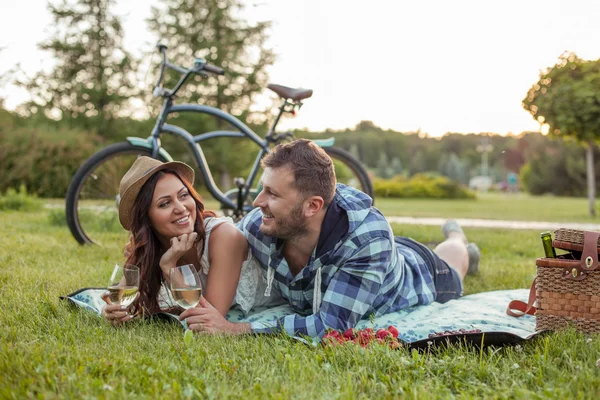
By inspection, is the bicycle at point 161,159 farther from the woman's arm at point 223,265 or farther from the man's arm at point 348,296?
the man's arm at point 348,296

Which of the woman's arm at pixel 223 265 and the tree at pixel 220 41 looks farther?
the tree at pixel 220 41

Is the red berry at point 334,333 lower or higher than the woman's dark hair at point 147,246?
lower

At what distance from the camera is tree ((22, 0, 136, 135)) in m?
18.8

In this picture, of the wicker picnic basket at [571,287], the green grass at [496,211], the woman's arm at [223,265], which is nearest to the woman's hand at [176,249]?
the woman's arm at [223,265]

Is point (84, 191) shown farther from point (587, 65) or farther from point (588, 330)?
point (587, 65)

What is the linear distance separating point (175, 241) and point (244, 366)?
0.86 metres

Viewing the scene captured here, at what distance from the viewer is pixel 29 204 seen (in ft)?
28.5

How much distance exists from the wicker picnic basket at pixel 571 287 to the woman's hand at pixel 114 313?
1908 mm

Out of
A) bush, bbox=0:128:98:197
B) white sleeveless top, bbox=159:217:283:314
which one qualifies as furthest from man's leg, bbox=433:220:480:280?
bush, bbox=0:128:98:197

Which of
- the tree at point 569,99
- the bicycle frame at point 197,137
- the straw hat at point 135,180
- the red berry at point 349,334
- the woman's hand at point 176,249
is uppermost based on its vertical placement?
the tree at point 569,99

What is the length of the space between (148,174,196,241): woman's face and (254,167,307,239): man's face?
41 centimetres

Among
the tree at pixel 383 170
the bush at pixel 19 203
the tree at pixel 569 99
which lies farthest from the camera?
the tree at pixel 383 170

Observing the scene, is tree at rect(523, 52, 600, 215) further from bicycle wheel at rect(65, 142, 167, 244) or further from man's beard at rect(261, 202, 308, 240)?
man's beard at rect(261, 202, 308, 240)

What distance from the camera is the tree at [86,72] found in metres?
18.8
